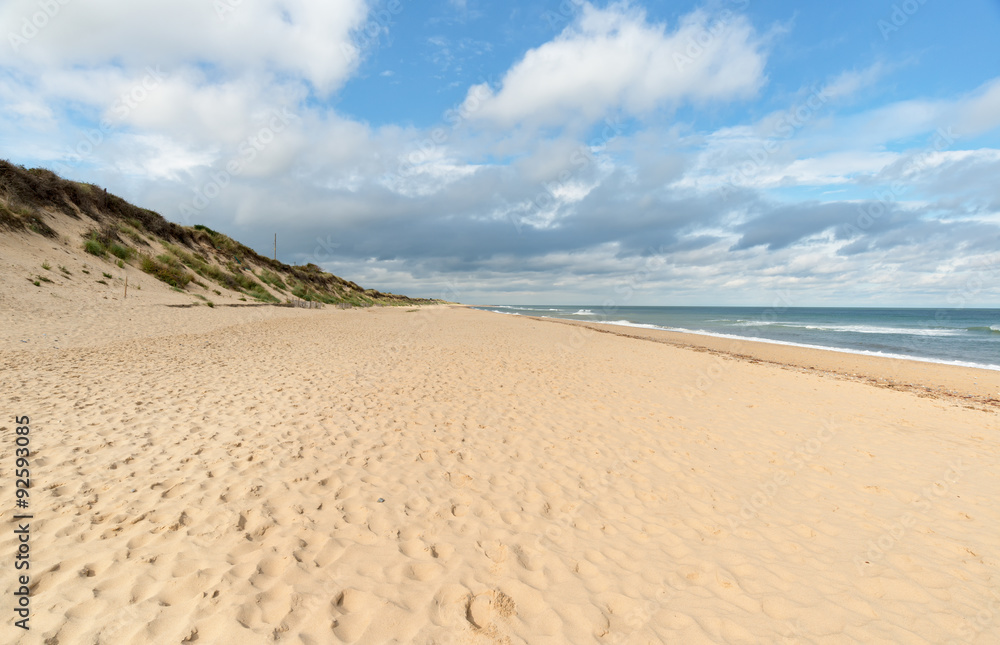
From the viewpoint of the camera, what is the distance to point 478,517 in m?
4.37

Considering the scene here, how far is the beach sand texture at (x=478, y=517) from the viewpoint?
301 centimetres

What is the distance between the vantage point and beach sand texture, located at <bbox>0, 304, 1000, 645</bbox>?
3014 mm

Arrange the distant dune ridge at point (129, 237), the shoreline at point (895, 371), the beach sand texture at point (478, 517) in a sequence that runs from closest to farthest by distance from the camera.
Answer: the beach sand texture at point (478, 517) → the shoreline at point (895, 371) → the distant dune ridge at point (129, 237)

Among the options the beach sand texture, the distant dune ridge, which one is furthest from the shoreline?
the distant dune ridge

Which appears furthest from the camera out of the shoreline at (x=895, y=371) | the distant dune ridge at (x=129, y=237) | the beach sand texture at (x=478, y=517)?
the distant dune ridge at (x=129, y=237)

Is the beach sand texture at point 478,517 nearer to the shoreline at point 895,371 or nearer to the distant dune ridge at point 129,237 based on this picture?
the shoreline at point 895,371

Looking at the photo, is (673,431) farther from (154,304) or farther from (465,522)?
(154,304)

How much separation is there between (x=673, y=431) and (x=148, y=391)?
978cm

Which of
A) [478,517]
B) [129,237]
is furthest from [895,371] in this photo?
[129,237]

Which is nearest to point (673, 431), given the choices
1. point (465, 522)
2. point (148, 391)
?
point (465, 522)

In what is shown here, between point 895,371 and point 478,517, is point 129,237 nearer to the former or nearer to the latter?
point 478,517

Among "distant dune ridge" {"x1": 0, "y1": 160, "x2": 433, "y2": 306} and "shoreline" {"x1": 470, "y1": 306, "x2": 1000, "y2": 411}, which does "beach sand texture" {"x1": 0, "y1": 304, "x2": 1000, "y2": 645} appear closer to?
"shoreline" {"x1": 470, "y1": 306, "x2": 1000, "y2": 411}

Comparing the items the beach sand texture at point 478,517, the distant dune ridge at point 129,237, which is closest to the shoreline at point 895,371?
the beach sand texture at point 478,517

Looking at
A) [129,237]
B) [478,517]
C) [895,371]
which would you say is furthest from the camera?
[129,237]
